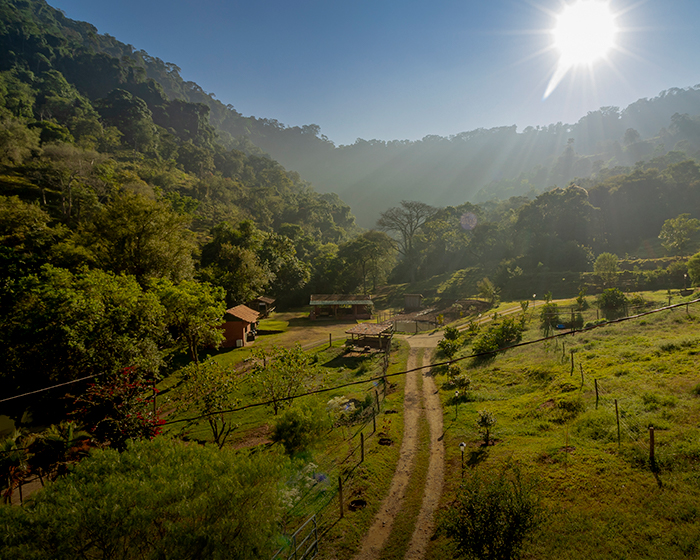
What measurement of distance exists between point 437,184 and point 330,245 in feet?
441

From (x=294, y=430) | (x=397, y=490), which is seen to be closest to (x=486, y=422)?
(x=397, y=490)

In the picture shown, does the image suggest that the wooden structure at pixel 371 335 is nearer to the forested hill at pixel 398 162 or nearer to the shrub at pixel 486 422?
the shrub at pixel 486 422

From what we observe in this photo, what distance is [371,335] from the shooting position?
3366 cm

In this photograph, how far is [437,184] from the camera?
612 feet

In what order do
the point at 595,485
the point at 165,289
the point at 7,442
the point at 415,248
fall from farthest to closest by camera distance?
1. the point at 415,248
2. the point at 165,289
3. the point at 7,442
4. the point at 595,485

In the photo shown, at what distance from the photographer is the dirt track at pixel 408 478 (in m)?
9.62

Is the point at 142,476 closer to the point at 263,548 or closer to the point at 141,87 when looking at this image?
the point at 263,548

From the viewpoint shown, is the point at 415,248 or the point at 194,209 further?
the point at 415,248

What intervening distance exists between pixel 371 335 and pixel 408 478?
2119 cm

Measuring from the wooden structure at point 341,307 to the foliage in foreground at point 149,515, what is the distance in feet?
139

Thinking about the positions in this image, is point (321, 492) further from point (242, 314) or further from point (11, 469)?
point (242, 314)

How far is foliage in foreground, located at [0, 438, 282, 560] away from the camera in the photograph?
18.2ft

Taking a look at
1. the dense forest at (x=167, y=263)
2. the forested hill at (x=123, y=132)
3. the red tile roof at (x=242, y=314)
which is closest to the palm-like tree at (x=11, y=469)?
the dense forest at (x=167, y=263)

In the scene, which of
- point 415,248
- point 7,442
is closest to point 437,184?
point 415,248
